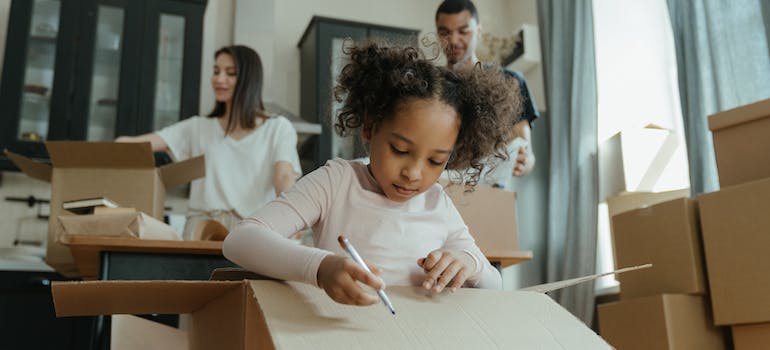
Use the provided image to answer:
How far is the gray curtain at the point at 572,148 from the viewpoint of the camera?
10.7ft

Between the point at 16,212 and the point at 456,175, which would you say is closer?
the point at 456,175

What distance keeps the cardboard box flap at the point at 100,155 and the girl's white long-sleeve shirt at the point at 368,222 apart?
2.71 ft

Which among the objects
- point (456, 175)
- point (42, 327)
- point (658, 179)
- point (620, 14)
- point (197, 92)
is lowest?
point (42, 327)

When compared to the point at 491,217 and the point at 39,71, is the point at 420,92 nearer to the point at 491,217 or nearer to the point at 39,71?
the point at 491,217

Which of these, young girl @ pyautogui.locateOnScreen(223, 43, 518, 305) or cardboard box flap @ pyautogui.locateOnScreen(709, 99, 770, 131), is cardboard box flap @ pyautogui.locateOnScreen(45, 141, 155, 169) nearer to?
young girl @ pyautogui.locateOnScreen(223, 43, 518, 305)

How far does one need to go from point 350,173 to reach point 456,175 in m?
0.41

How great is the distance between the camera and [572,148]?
3451mm

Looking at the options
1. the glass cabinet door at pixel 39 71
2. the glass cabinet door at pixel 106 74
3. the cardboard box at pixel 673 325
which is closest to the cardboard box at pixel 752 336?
the cardboard box at pixel 673 325

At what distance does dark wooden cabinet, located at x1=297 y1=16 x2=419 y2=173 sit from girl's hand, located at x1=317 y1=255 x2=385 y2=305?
283 centimetres

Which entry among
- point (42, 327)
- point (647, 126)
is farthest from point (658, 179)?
point (42, 327)

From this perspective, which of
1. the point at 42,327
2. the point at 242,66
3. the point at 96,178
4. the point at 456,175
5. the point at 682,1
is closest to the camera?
the point at 456,175

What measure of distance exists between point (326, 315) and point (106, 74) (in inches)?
121

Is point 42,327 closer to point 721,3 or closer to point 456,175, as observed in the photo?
point 456,175

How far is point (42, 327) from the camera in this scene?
10.0ft
